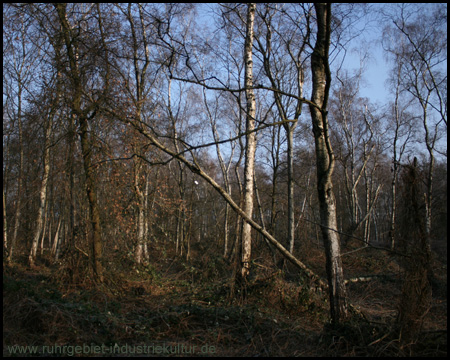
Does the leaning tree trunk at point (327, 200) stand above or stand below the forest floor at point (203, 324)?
above

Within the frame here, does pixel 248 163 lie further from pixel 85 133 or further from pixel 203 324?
pixel 203 324

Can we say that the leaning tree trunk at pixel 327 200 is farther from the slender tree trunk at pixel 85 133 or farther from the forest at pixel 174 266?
the slender tree trunk at pixel 85 133

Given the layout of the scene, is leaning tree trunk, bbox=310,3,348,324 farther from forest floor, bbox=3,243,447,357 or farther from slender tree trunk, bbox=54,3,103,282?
slender tree trunk, bbox=54,3,103,282

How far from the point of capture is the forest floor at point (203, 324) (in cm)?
384

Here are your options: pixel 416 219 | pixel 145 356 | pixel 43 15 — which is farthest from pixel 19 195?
pixel 416 219

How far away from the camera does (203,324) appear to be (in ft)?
16.1

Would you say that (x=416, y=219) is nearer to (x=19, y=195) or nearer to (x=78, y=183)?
(x=78, y=183)

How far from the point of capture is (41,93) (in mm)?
7023

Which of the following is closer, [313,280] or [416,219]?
[416,219]

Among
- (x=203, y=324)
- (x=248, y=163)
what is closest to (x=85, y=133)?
(x=248, y=163)

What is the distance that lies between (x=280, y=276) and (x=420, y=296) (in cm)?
291

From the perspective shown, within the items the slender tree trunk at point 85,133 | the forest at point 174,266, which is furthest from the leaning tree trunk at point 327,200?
the slender tree trunk at point 85,133

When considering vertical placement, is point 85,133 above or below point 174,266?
above

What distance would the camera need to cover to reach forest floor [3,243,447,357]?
384 centimetres
